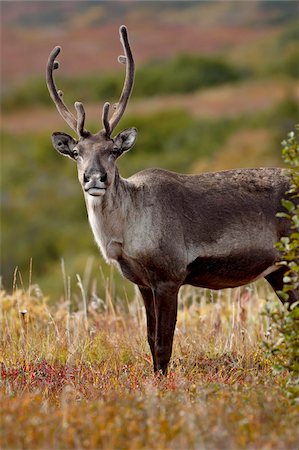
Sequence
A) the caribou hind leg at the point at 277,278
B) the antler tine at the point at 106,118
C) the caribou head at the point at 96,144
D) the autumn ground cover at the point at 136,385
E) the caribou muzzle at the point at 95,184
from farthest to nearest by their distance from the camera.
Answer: the caribou hind leg at the point at 277,278 < the antler tine at the point at 106,118 < the caribou head at the point at 96,144 < the caribou muzzle at the point at 95,184 < the autumn ground cover at the point at 136,385

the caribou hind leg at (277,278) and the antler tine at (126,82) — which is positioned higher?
the antler tine at (126,82)

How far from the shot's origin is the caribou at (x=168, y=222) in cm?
973

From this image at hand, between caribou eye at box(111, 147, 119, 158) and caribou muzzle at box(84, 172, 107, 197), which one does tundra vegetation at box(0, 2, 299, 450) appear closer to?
caribou muzzle at box(84, 172, 107, 197)

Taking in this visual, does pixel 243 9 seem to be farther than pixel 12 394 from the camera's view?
Yes

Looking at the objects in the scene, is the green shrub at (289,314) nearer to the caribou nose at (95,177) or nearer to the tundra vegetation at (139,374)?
the tundra vegetation at (139,374)

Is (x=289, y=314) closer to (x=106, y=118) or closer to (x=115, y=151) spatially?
(x=115, y=151)

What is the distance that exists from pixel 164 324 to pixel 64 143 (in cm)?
185

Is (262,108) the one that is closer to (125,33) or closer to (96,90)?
(96,90)

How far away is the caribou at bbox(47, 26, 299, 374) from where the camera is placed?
9.73m

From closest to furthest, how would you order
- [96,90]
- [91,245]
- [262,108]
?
[91,245] < [262,108] < [96,90]

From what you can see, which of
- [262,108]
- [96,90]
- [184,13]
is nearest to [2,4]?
[184,13]

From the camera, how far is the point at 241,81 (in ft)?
251

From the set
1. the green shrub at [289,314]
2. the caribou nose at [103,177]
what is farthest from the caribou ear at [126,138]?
the green shrub at [289,314]

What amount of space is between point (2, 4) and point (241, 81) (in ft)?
83.1
